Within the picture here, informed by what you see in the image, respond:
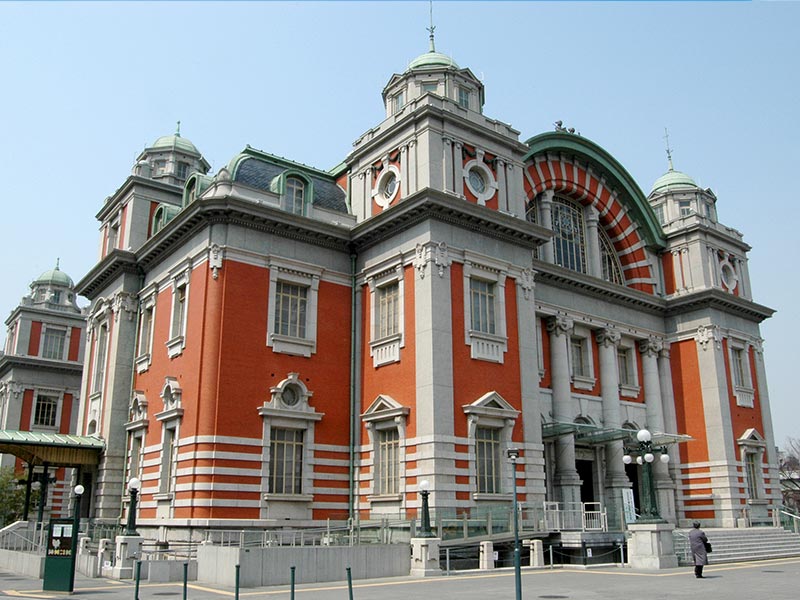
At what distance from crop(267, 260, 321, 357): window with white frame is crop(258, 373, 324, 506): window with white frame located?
132cm

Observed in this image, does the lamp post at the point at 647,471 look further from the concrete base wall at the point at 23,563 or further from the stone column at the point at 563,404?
the concrete base wall at the point at 23,563

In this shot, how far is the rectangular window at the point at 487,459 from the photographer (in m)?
27.5

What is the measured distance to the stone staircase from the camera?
27.0 m

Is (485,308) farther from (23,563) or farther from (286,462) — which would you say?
(23,563)

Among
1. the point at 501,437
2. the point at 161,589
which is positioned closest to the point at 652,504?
the point at 501,437

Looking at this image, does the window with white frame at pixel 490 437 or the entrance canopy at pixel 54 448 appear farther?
the entrance canopy at pixel 54 448

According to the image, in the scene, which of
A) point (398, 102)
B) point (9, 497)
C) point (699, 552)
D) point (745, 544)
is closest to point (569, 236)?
point (398, 102)

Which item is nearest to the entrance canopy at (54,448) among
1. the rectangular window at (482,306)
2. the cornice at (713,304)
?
the rectangular window at (482,306)

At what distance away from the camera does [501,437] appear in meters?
28.5

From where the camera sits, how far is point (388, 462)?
28.3 metres

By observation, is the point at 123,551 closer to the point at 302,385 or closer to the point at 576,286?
the point at 302,385

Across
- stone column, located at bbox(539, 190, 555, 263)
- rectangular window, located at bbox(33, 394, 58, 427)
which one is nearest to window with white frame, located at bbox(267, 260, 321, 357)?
stone column, located at bbox(539, 190, 555, 263)

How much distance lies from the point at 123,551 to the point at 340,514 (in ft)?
27.3

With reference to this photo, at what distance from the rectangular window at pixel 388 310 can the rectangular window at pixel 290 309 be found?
2.96 metres
